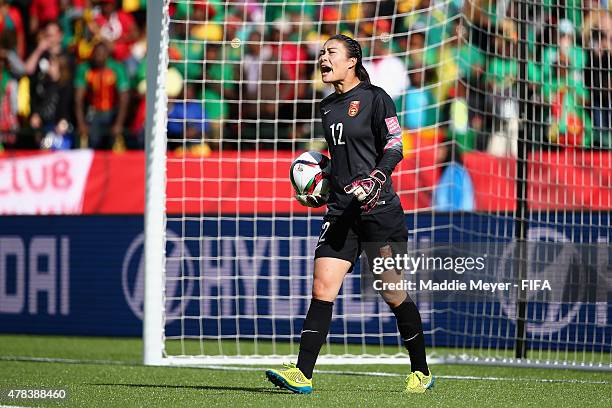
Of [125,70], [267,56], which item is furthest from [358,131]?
[125,70]

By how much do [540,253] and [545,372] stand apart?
3.74 feet

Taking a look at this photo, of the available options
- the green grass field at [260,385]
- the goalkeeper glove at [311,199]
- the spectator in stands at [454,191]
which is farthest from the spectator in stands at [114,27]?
the goalkeeper glove at [311,199]

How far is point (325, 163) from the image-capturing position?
6.99 m

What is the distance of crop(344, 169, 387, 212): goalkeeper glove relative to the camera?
647 cm

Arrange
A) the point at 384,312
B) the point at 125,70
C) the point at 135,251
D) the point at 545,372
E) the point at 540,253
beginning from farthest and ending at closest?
the point at 125,70
the point at 135,251
the point at 384,312
the point at 540,253
the point at 545,372

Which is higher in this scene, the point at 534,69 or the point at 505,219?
the point at 534,69

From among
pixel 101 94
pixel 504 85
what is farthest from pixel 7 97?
pixel 504 85

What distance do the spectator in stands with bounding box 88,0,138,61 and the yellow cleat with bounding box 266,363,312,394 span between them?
913cm

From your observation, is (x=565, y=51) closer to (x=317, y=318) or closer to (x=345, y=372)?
(x=345, y=372)

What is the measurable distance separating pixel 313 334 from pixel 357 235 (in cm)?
62

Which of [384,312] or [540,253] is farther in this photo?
[384,312]

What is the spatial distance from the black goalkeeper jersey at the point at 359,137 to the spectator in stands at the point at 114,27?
28.6 feet

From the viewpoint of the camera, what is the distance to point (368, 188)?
6.48 m

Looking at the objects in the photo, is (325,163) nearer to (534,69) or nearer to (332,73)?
(332,73)
